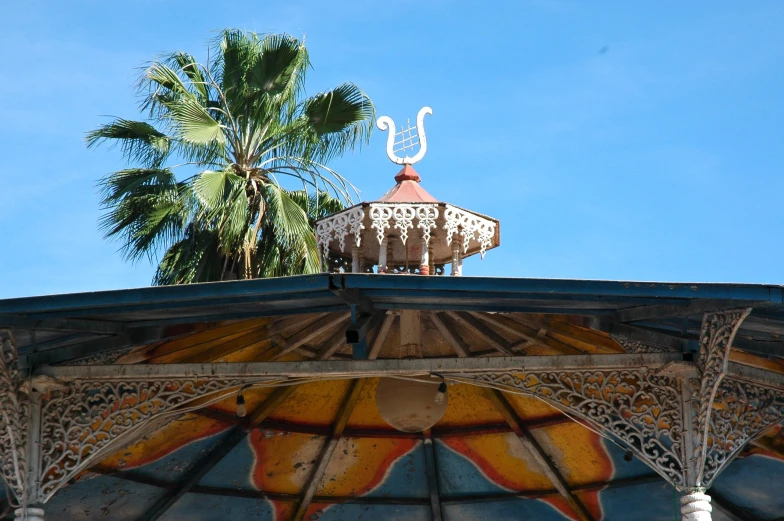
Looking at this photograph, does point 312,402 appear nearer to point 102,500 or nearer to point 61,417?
point 102,500

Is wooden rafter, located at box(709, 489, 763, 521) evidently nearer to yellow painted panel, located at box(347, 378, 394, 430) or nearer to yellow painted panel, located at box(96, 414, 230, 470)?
yellow painted panel, located at box(347, 378, 394, 430)

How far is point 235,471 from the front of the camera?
54.6ft

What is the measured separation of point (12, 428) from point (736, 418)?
6.77 meters

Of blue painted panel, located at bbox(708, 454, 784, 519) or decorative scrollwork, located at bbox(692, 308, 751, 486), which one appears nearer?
decorative scrollwork, located at bbox(692, 308, 751, 486)

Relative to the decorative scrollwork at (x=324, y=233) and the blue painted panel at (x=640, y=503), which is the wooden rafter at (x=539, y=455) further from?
the decorative scrollwork at (x=324, y=233)

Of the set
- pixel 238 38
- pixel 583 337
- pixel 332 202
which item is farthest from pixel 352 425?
pixel 238 38

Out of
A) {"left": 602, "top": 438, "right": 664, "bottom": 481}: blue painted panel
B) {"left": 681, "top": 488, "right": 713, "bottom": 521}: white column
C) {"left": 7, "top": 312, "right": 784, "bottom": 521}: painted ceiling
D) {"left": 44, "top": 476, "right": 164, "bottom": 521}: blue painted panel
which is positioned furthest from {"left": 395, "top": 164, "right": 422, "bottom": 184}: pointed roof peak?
{"left": 681, "top": 488, "right": 713, "bottom": 521}: white column

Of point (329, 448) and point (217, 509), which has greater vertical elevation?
point (329, 448)

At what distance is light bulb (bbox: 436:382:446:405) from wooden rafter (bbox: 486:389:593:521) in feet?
8.47

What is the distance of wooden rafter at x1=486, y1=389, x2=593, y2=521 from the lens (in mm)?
16141

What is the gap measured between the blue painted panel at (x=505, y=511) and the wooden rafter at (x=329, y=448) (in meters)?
1.81

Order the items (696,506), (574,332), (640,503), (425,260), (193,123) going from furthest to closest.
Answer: (193,123) → (640,503) → (425,260) → (574,332) → (696,506)

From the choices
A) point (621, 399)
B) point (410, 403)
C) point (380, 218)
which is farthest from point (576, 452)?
point (621, 399)

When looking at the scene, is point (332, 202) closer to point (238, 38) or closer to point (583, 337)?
point (238, 38)
